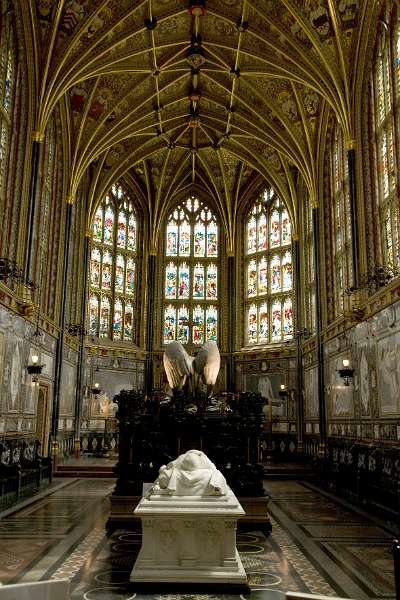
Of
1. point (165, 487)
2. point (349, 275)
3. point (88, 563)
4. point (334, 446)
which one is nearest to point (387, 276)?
point (349, 275)

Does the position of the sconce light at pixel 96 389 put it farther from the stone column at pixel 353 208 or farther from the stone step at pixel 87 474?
the stone column at pixel 353 208

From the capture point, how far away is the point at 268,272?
3192 cm

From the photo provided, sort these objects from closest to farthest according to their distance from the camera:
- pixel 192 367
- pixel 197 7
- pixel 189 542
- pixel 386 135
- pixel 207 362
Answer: pixel 189 542, pixel 207 362, pixel 192 367, pixel 386 135, pixel 197 7

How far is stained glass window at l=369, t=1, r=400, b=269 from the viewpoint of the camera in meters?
16.0

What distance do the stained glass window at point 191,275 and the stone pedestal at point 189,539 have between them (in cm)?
2500

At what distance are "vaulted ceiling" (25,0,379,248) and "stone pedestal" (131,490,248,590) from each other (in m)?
15.7

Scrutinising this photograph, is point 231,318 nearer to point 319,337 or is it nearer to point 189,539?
point 319,337

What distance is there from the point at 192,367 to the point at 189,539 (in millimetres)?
7722

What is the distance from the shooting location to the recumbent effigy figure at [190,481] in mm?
8008

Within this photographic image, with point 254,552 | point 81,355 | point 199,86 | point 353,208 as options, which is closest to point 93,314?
point 81,355

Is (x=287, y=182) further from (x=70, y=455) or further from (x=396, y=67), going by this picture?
(x=70, y=455)

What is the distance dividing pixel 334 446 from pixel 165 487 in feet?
47.3

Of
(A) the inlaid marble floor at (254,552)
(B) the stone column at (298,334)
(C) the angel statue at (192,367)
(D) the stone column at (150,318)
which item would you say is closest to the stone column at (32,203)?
(C) the angel statue at (192,367)

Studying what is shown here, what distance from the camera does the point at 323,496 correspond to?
661 inches
